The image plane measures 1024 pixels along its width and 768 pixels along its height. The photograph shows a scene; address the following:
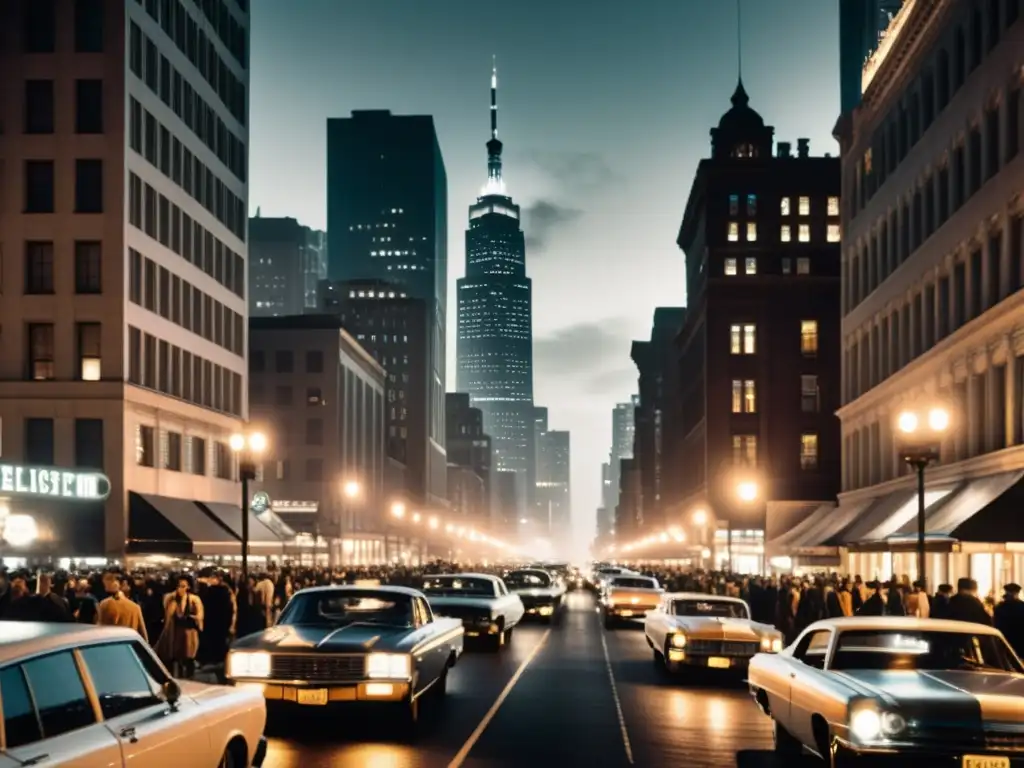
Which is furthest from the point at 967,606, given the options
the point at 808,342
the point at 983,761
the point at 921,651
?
the point at 808,342

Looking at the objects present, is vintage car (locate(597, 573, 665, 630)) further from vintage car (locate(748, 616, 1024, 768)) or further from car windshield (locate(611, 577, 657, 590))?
vintage car (locate(748, 616, 1024, 768))

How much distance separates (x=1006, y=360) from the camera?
38250 mm

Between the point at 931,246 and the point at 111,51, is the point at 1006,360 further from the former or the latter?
the point at 111,51

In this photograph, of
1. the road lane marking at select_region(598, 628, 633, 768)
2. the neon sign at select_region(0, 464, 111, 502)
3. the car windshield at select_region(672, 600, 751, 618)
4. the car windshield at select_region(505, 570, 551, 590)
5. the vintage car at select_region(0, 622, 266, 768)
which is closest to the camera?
the vintage car at select_region(0, 622, 266, 768)

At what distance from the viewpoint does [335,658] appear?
15.9 meters

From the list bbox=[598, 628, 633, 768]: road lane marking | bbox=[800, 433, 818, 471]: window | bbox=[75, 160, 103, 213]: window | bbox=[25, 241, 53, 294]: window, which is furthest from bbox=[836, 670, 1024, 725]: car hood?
bbox=[800, 433, 818, 471]: window

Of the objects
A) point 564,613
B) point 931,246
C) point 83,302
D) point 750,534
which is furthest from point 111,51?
point 750,534

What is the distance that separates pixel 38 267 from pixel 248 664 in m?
49.7

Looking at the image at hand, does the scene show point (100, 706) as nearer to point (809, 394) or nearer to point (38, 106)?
point (38, 106)

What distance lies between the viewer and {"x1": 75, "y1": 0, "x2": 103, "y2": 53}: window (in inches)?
2418

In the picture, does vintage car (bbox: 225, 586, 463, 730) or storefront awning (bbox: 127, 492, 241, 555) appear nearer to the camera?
vintage car (bbox: 225, 586, 463, 730)

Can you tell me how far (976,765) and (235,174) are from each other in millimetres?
73590

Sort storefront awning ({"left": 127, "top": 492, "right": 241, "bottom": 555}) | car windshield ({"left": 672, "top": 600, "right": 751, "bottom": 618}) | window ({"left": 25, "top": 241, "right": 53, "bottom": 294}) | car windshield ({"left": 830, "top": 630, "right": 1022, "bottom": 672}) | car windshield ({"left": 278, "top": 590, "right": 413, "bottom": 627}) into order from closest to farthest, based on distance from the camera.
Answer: car windshield ({"left": 830, "top": 630, "right": 1022, "bottom": 672}) → car windshield ({"left": 278, "top": 590, "right": 413, "bottom": 627}) → car windshield ({"left": 672, "top": 600, "right": 751, "bottom": 618}) → storefront awning ({"left": 127, "top": 492, "right": 241, "bottom": 555}) → window ({"left": 25, "top": 241, "right": 53, "bottom": 294})

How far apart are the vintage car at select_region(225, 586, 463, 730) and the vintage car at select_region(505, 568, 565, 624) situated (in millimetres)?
27076
